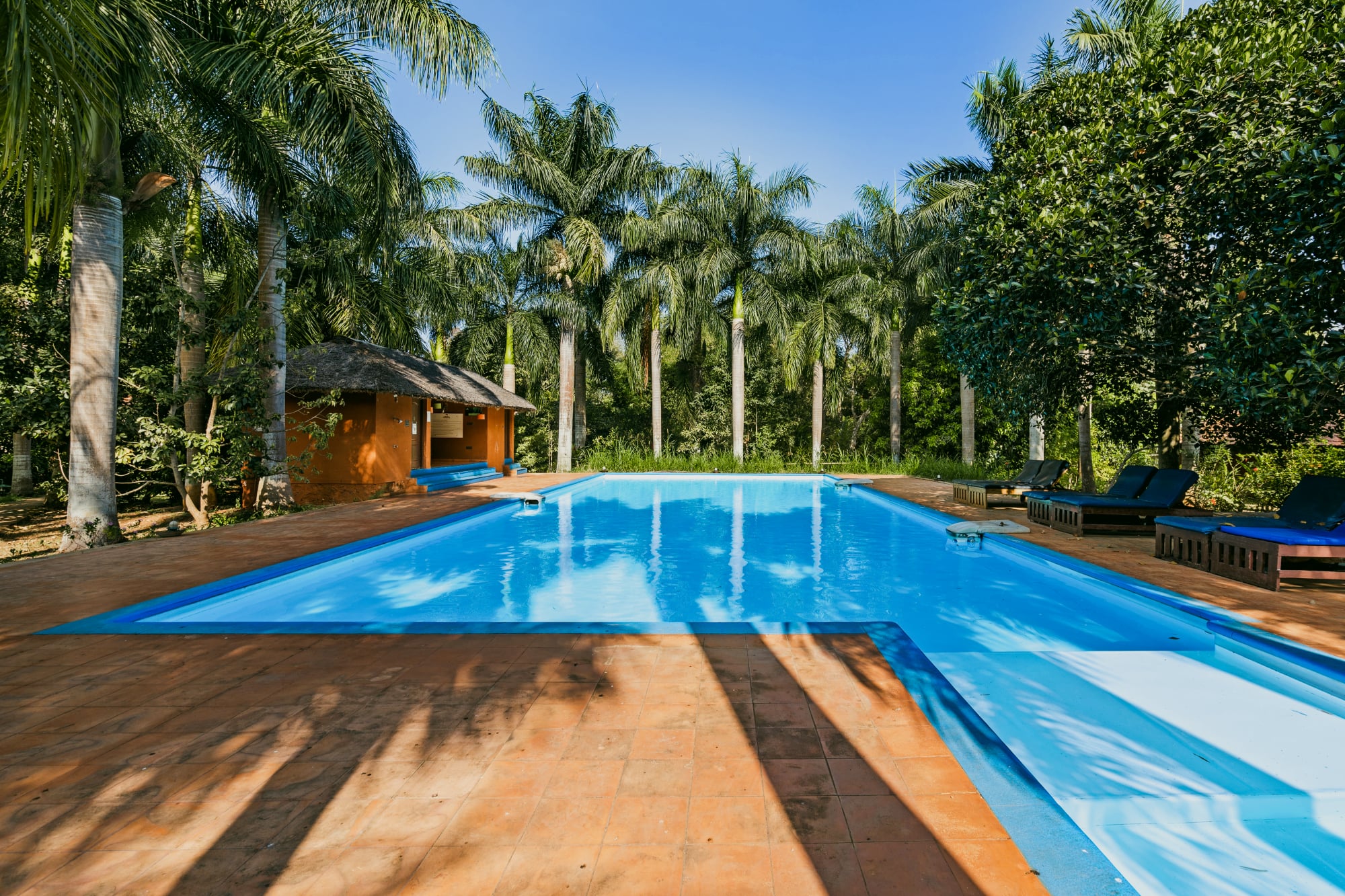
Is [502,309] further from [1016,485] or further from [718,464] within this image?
[1016,485]

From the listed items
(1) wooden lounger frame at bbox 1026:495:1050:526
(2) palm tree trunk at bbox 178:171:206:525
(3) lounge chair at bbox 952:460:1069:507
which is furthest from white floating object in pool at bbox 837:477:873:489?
(2) palm tree trunk at bbox 178:171:206:525

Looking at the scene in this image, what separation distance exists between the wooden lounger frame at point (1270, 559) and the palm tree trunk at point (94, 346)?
12375 mm

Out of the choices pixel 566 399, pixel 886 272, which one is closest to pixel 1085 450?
pixel 886 272

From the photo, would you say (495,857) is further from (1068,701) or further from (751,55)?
(751,55)

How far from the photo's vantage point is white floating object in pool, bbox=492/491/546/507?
12812 millimetres

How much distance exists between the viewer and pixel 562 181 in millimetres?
18844

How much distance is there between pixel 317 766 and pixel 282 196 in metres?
10.8

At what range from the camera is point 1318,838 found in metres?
2.62

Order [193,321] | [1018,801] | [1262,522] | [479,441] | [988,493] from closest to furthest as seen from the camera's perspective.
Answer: [1018,801]
[1262,522]
[193,321]
[988,493]
[479,441]

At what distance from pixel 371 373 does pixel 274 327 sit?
2944 millimetres

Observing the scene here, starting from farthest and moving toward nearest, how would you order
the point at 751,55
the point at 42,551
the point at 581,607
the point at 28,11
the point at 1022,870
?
the point at 751,55 < the point at 42,551 < the point at 581,607 < the point at 28,11 < the point at 1022,870

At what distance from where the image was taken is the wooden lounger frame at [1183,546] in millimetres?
6199

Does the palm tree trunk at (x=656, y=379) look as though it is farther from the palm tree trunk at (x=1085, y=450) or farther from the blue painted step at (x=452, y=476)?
the palm tree trunk at (x=1085, y=450)

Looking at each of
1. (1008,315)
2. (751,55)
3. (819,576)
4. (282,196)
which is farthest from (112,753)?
(751,55)
